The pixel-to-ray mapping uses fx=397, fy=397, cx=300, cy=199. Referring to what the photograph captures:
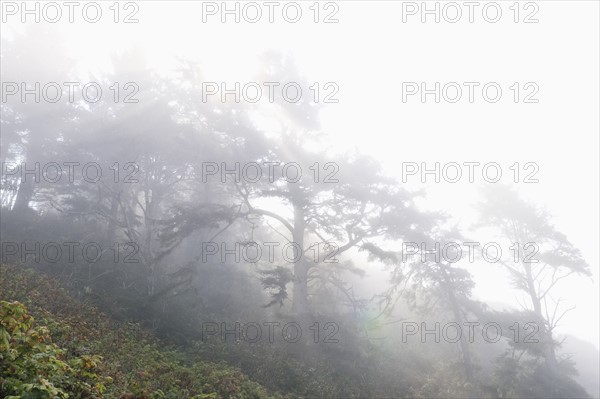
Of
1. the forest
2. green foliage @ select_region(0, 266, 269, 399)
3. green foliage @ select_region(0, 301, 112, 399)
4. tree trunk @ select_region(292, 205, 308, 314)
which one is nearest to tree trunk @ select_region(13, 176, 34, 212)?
the forest

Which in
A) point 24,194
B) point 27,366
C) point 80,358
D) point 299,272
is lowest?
point 299,272

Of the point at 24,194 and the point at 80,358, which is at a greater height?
the point at 24,194

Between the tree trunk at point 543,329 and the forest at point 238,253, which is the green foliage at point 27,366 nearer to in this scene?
the forest at point 238,253

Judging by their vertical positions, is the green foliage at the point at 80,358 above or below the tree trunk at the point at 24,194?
below

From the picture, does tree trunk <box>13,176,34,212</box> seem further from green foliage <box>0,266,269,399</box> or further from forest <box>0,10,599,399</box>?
green foliage <box>0,266,269,399</box>

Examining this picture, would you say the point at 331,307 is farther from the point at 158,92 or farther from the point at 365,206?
the point at 158,92

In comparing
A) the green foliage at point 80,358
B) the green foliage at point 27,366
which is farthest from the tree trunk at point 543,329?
the green foliage at point 27,366

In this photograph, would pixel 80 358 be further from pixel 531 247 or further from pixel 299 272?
pixel 531 247

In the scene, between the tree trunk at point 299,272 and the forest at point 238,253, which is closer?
the forest at point 238,253

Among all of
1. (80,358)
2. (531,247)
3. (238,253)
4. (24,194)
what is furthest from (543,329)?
(24,194)

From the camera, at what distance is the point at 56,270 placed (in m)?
16.7

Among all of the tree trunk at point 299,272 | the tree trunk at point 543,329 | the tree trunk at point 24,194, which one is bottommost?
the tree trunk at point 543,329

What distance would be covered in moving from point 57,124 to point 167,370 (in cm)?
2219

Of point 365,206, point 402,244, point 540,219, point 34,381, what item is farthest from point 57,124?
point 540,219
